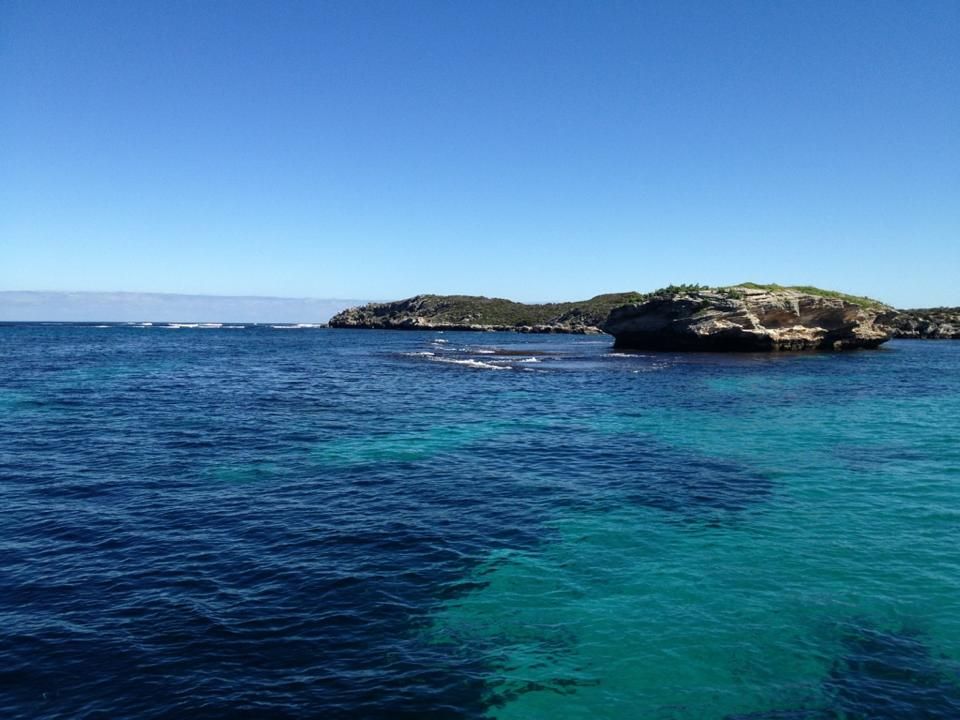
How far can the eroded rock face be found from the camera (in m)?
79.9

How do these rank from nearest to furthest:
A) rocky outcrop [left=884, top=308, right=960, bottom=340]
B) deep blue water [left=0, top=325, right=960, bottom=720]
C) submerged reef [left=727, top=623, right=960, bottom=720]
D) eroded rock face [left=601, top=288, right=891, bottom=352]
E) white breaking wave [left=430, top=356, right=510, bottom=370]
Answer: submerged reef [left=727, top=623, right=960, bottom=720] < deep blue water [left=0, top=325, right=960, bottom=720] < white breaking wave [left=430, top=356, right=510, bottom=370] < eroded rock face [left=601, top=288, right=891, bottom=352] < rocky outcrop [left=884, top=308, right=960, bottom=340]

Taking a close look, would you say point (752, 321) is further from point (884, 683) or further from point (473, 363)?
point (884, 683)

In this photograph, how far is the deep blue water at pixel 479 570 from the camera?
10148 millimetres

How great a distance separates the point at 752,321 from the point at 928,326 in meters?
91.4

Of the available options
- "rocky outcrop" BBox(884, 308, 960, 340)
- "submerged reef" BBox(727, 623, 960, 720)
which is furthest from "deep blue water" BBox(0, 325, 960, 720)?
"rocky outcrop" BBox(884, 308, 960, 340)

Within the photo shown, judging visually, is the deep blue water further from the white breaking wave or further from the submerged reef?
the white breaking wave

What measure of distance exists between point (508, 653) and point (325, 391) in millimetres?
39960

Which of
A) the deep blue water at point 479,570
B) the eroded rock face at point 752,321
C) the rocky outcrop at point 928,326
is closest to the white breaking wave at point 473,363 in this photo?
the eroded rock face at point 752,321

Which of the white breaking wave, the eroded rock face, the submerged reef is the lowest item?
the submerged reef

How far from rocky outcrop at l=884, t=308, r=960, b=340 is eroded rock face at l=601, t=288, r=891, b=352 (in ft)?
189

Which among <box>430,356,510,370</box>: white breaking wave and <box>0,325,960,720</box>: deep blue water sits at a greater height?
<box>430,356,510,370</box>: white breaking wave

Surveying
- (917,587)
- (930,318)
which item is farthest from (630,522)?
(930,318)

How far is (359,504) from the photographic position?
64.5 ft

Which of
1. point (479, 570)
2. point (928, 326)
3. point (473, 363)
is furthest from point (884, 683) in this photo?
point (928, 326)
